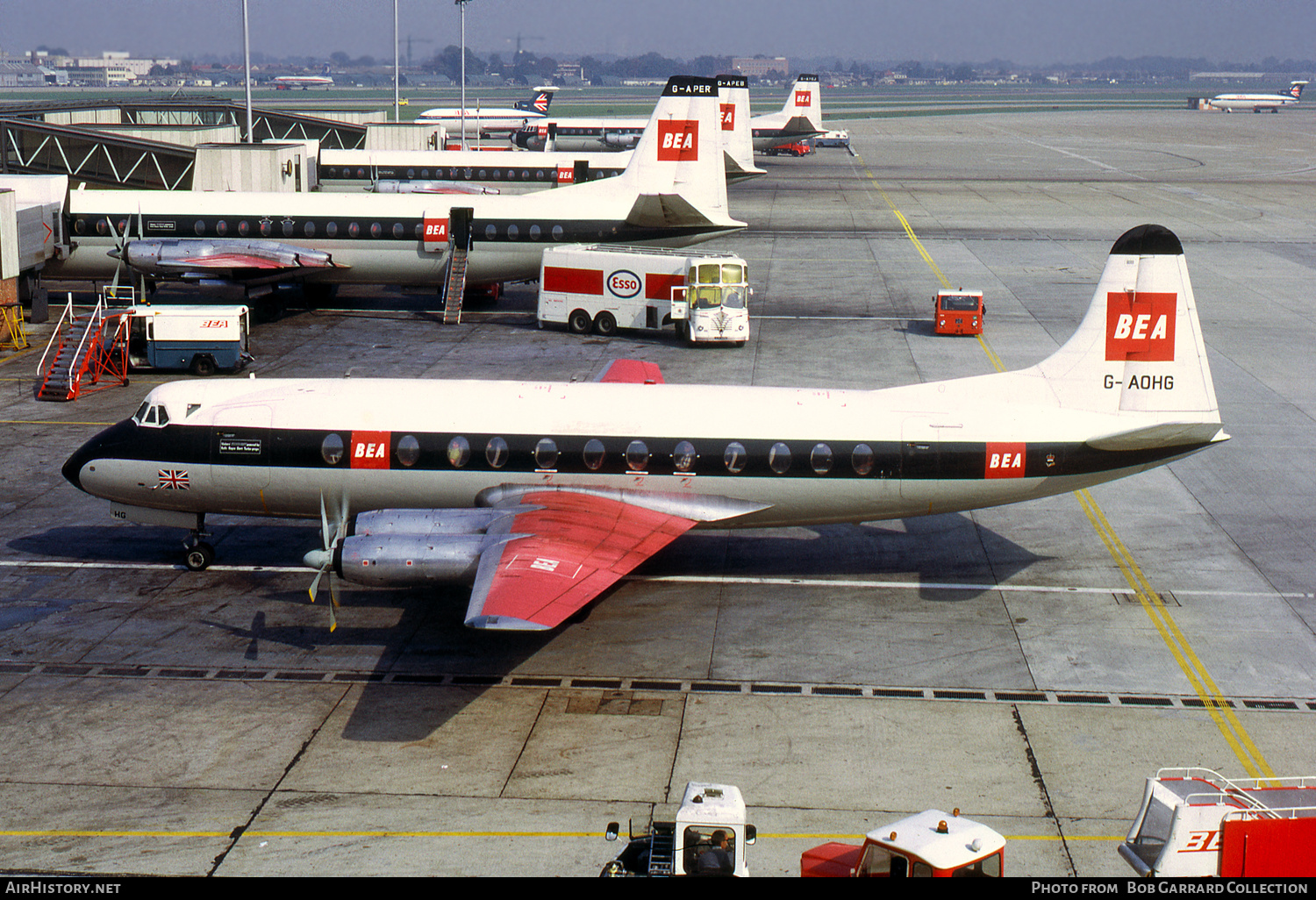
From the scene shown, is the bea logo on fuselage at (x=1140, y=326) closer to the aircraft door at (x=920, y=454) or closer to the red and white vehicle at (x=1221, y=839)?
the aircraft door at (x=920, y=454)

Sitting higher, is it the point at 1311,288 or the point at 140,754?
the point at 1311,288

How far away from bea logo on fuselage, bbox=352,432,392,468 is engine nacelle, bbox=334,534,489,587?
11.8ft

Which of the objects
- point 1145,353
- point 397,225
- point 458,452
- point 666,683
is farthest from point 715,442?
point 397,225

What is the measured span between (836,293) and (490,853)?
46491mm

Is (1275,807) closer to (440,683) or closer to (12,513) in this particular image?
(440,683)

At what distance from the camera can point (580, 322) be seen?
51219mm

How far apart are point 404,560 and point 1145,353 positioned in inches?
613

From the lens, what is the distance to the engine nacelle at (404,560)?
2156 cm

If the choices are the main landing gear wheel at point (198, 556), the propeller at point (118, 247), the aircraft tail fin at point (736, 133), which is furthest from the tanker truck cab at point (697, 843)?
the aircraft tail fin at point (736, 133)

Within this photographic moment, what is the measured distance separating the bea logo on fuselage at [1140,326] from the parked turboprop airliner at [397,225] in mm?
28407

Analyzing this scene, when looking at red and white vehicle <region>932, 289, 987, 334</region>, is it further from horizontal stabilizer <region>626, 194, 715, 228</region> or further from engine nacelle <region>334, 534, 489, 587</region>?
engine nacelle <region>334, 534, 489, 587</region>

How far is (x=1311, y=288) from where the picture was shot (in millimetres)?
60281

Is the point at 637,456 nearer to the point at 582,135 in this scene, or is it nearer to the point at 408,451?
the point at 408,451
